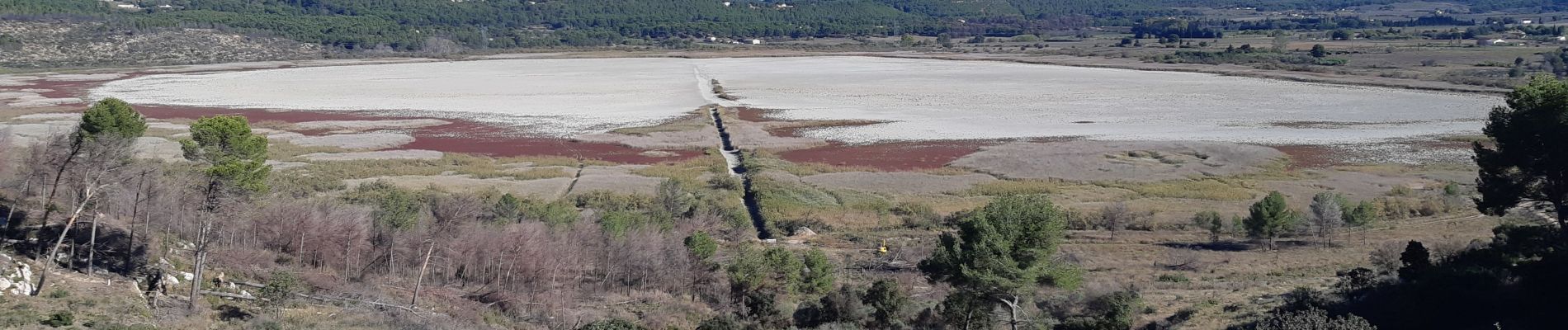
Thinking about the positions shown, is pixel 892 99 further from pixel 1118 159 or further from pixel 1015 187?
pixel 1015 187

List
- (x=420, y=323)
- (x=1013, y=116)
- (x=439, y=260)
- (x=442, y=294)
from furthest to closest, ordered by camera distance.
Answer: (x=1013, y=116) → (x=439, y=260) → (x=442, y=294) → (x=420, y=323)

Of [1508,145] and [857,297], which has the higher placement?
[1508,145]

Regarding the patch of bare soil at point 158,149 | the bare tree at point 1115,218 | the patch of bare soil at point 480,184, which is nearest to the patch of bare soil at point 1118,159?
the bare tree at point 1115,218

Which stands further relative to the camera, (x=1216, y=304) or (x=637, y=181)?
(x=637, y=181)

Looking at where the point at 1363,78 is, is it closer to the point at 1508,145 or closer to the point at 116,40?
the point at 1508,145

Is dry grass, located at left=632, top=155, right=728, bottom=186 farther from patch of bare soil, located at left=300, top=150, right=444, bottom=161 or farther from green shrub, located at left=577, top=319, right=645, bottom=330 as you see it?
green shrub, located at left=577, top=319, right=645, bottom=330

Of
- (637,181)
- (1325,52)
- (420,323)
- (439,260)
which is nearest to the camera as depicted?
(420,323)

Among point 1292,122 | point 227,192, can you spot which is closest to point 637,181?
point 227,192
